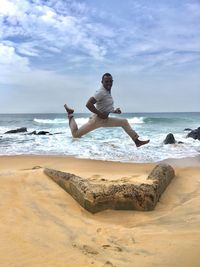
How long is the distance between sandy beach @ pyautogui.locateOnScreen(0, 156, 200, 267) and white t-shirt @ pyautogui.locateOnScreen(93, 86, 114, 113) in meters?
1.81

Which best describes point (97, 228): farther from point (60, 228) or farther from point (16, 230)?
point (16, 230)

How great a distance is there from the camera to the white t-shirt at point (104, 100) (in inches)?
277

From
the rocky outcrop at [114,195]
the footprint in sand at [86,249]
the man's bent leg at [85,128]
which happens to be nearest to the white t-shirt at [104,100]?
the man's bent leg at [85,128]

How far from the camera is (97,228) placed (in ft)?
18.1

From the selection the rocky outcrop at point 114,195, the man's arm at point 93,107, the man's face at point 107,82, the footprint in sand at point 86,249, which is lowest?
the footprint in sand at point 86,249

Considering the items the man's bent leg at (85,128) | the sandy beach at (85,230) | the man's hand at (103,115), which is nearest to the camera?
the sandy beach at (85,230)

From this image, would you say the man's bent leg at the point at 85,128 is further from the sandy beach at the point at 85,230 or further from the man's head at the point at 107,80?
the sandy beach at the point at 85,230

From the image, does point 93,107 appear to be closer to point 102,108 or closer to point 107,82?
point 102,108

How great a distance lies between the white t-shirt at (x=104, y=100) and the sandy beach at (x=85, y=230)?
1.81 m

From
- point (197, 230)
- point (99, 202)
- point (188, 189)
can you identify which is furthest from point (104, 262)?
point (188, 189)

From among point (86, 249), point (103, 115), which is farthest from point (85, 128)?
point (86, 249)

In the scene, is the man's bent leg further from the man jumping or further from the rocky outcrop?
the rocky outcrop

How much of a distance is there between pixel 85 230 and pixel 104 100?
8.73 ft

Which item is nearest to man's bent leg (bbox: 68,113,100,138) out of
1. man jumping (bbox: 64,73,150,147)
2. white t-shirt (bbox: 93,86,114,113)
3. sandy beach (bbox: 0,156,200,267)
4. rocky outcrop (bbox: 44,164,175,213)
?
man jumping (bbox: 64,73,150,147)
